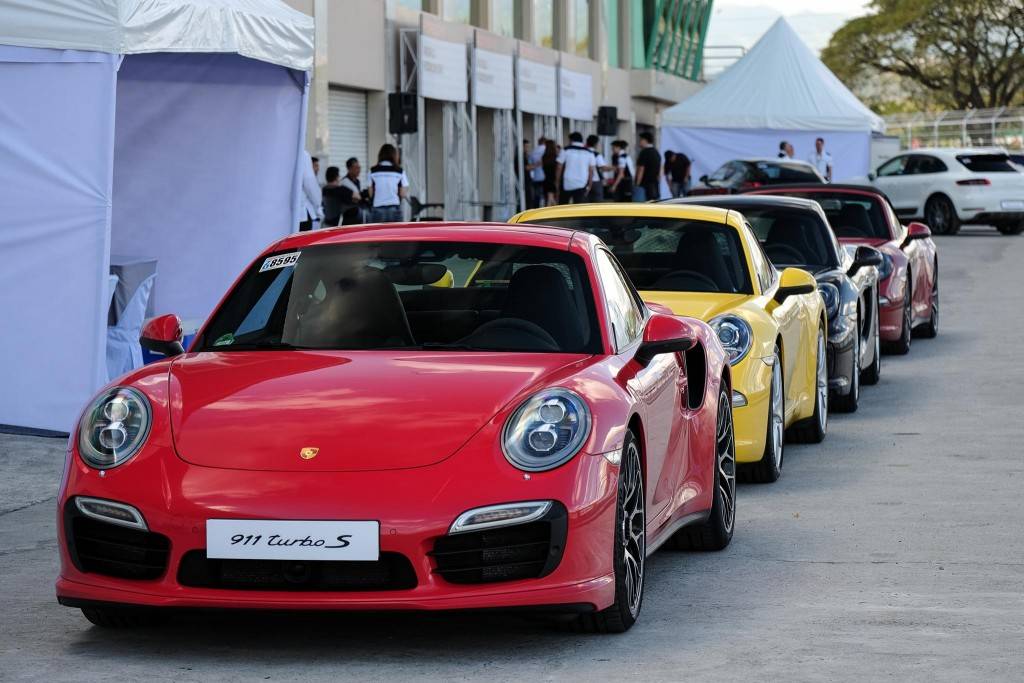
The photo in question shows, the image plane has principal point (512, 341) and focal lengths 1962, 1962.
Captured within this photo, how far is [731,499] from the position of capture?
24.9ft

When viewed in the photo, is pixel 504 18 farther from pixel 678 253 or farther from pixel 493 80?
pixel 678 253

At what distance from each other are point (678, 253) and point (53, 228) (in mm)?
3349

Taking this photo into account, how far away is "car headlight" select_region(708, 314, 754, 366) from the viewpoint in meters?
9.17

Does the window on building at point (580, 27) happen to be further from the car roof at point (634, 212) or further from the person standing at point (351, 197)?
the car roof at point (634, 212)

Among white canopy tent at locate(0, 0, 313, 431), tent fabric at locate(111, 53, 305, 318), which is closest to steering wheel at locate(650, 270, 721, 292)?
white canopy tent at locate(0, 0, 313, 431)

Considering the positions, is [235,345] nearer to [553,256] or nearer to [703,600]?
[553,256]

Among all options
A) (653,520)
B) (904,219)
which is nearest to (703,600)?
(653,520)

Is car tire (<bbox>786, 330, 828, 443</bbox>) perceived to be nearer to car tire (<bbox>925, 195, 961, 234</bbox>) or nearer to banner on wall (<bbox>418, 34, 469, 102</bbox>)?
banner on wall (<bbox>418, 34, 469, 102</bbox>)

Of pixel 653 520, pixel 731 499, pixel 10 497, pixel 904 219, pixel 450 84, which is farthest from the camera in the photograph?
pixel 904 219

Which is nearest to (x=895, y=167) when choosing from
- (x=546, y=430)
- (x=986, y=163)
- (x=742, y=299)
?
(x=986, y=163)

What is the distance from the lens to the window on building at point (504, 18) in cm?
4003

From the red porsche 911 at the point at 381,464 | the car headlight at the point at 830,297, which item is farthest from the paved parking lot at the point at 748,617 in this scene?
the car headlight at the point at 830,297

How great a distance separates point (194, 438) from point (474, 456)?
81 cm

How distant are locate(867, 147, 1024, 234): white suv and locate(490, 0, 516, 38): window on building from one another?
8.18 metres
